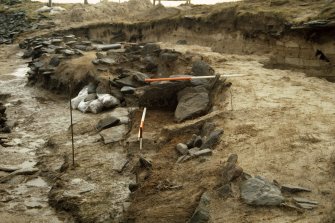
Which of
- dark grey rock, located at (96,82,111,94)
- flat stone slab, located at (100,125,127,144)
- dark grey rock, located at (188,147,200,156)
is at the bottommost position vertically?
flat stone slab, located at (100,125,127,144)

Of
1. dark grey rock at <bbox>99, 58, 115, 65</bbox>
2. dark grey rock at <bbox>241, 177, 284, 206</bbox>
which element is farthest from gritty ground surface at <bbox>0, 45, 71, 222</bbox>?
dark grey rock at <bbox>241, 177, 284, 206</bbox>

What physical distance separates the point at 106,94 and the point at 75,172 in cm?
410

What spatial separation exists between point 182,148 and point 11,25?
2495cm

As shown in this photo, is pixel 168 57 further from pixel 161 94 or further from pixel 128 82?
pixel 161 94

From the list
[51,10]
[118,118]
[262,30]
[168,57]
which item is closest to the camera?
[118,118]

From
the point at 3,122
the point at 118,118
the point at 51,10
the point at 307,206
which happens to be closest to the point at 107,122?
the point at 118,118

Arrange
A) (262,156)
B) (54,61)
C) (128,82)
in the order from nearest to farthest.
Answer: (262,156) < (128,82) < (54,61)

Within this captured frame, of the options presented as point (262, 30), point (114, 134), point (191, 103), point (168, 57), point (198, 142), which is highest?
point (262, 30)

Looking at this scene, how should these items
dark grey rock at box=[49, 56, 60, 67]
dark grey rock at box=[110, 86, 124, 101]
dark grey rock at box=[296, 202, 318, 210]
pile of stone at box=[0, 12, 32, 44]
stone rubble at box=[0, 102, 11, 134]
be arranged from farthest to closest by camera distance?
pile of stone at box=[0, 12, 32, 44] → dark grey rock at box=[49, 56, 60, 67] → dark grey rock at box=[110, 86, 124, 101] → stone rubble at box=[0, 102, 11, 134] → dark grey rock at box=[296, 202, 318, 210]

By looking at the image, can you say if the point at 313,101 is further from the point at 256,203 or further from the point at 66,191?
the point at 66,191

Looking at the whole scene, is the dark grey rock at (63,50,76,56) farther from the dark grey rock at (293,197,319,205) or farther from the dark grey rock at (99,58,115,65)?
the dark grey rock at (293,197,319,205)

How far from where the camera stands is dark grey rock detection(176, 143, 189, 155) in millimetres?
6719

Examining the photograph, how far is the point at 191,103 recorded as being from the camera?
28.6 ft

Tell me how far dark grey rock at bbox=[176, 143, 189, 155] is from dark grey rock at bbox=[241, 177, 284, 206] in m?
1.77
